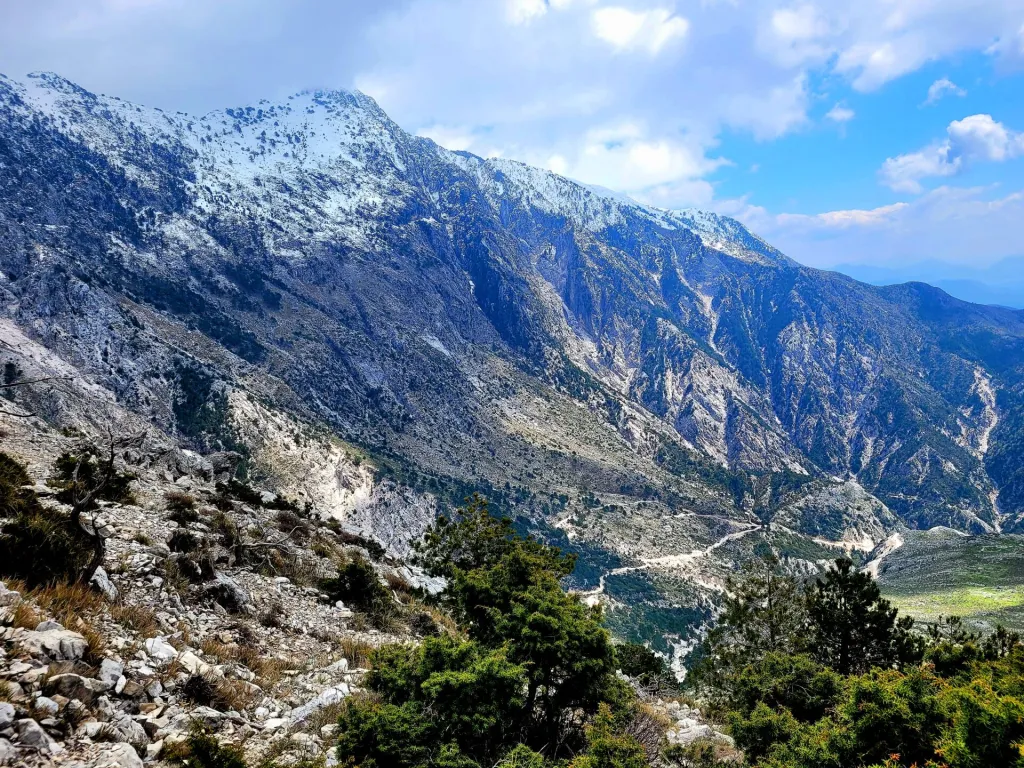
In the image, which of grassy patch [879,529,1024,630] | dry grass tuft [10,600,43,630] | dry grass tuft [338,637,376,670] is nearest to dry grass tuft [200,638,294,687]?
dry grass tuft [338,637,376,670]

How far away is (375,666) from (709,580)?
16713 centimetres

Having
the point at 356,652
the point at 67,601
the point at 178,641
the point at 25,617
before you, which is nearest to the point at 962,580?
the point at 356,652

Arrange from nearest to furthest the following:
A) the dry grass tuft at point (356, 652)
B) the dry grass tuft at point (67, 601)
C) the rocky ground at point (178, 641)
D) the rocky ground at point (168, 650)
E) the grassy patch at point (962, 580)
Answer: the rocky ground at point (168, 650)
the rocky ground at point (178, 641)
the dry grass tuft at point (67, 601)
the dry grass tuft at point (356, 652)
the grassy patch at point (962, 580)

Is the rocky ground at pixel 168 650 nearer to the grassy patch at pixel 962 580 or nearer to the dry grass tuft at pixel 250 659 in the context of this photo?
the dry grass tuft at pixel 250 659

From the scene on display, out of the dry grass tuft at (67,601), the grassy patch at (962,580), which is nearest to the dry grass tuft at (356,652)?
the dry grass tuft at (67,601)

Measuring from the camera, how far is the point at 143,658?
10.9 meters

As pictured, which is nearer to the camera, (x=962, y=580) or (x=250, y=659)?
(x=250, y=659)

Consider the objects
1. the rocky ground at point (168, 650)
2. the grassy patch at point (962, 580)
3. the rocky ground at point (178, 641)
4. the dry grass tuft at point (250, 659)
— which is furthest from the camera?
the grassy patch at point (962, 580)

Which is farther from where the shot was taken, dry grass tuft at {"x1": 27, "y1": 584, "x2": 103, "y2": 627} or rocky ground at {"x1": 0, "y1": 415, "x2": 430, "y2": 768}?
dry grass tuft at {"x1": 27, "y1": 584, "x2": 103, "y2": 627}

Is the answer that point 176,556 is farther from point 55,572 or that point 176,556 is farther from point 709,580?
point 709,580

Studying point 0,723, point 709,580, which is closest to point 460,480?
point 709,580

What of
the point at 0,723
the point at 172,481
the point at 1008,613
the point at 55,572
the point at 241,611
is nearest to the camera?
the point at 0,723

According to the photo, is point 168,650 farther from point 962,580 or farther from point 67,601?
point 962,580

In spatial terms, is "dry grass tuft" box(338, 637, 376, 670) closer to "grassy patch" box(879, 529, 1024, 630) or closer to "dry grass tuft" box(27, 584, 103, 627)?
"dry grass tuft" box(27, 584, 103, 627)
